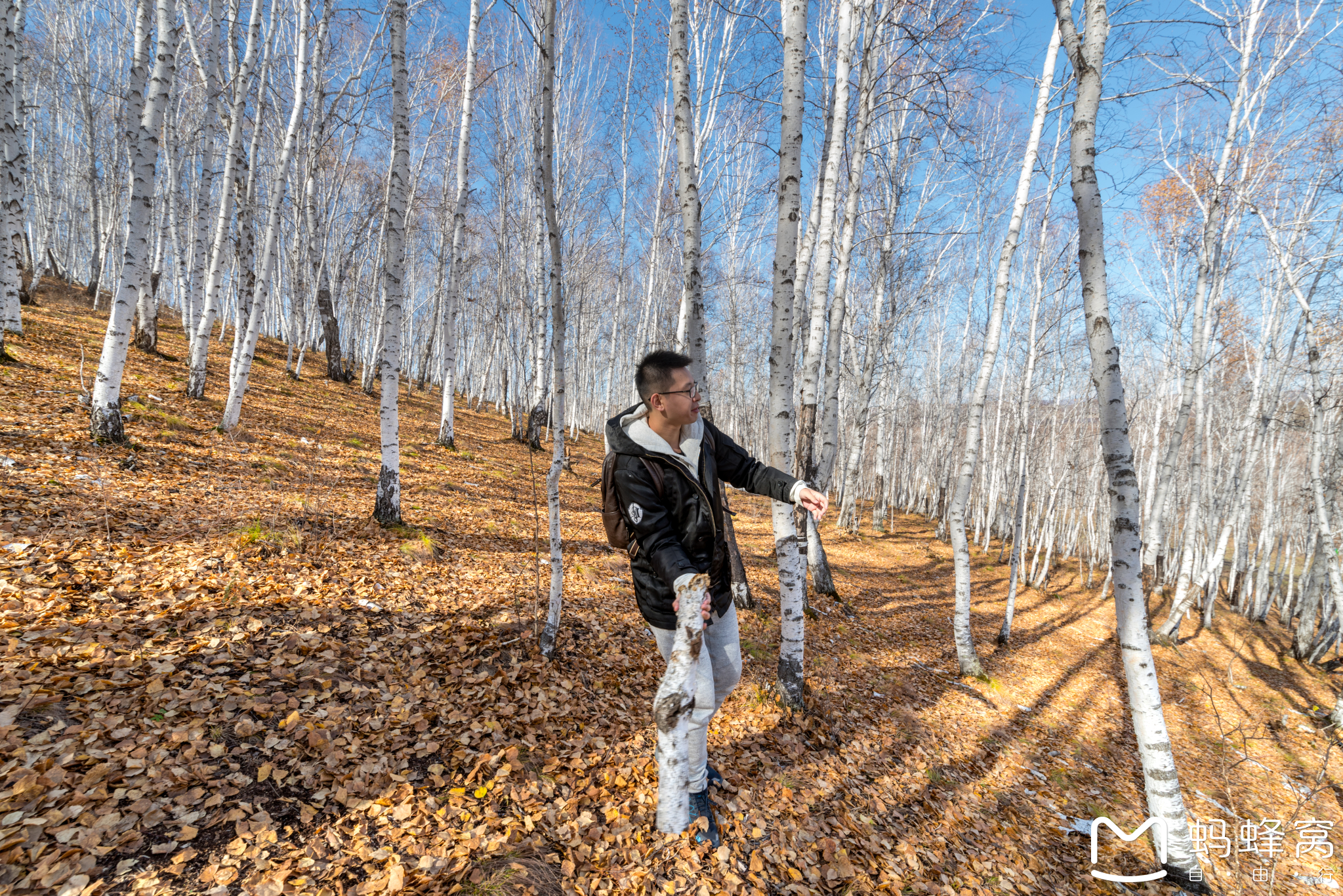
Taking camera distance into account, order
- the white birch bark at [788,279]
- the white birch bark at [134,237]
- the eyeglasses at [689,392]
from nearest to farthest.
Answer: the eyeglasses at [689,392] < the white birch bark at [788,279] < the white birch bark at [134,237]

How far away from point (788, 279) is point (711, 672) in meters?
3.13

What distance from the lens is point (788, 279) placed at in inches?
164

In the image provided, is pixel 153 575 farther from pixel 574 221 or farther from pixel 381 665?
pixel 574 221

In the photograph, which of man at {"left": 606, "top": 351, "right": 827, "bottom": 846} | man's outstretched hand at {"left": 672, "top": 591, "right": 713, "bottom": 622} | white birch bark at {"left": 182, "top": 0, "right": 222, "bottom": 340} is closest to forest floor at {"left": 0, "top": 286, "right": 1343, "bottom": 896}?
man at {"left": 606, "top": 351, "right": 827, "bottom": 846}

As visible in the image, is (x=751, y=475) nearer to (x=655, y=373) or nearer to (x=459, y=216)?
(x=655, y=373)

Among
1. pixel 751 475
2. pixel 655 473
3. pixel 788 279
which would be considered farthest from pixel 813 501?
pixel 788 279

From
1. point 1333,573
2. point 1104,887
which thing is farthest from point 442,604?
point 1333,573

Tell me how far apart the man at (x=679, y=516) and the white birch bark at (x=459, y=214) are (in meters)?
10.5

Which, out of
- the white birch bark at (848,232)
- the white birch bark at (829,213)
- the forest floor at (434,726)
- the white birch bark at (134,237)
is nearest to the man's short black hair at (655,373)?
the forest floor at (434,726)

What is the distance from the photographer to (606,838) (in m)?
2.83

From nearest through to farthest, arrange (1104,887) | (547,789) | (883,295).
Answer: (547,789) → (1104,887) → (883,295)

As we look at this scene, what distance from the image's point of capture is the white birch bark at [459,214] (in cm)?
1018

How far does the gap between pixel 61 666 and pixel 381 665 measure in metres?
1.70

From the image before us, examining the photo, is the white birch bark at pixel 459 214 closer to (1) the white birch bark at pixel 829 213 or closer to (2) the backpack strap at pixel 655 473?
(1) the white birch bark at pixel 829 213
